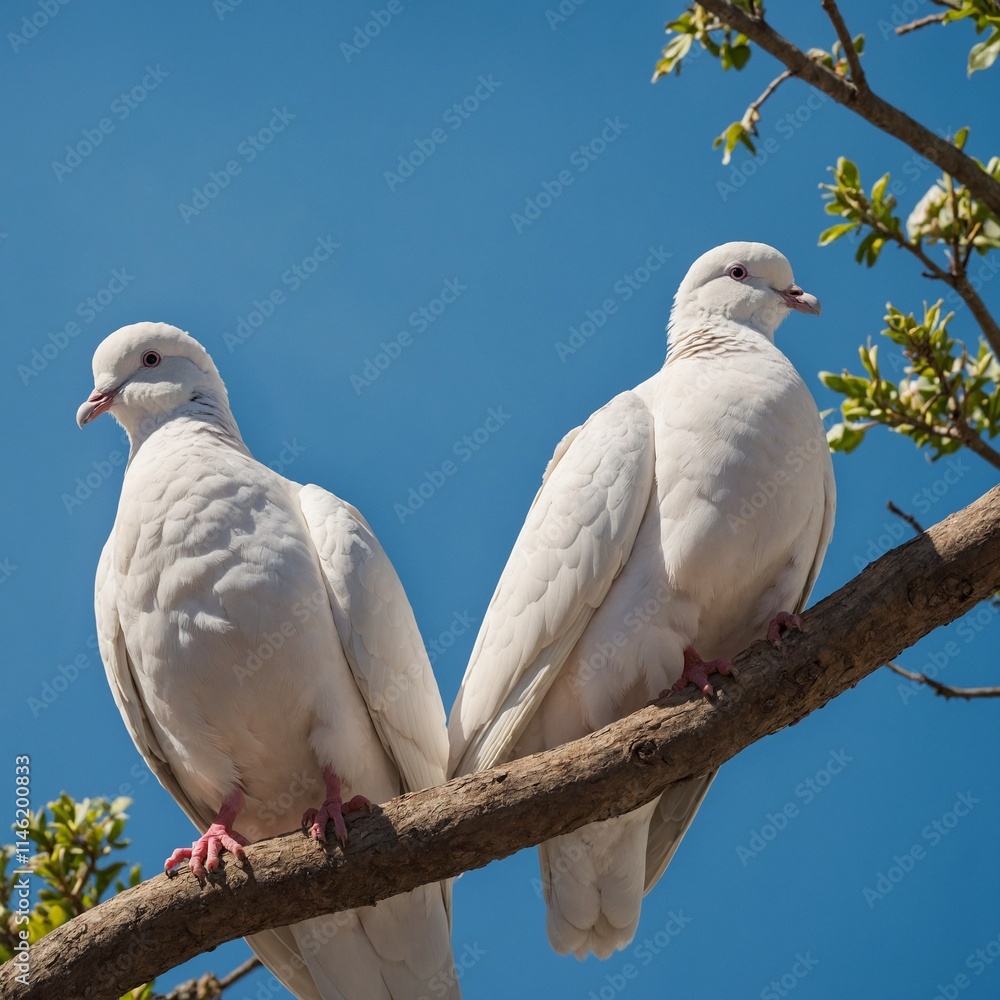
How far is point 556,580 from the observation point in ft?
19.1

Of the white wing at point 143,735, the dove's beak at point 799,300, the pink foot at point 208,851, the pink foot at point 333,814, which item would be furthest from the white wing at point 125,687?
the dove's beak at point 799,300

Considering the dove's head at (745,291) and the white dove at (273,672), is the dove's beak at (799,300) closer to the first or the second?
the dove's head at (745,291)

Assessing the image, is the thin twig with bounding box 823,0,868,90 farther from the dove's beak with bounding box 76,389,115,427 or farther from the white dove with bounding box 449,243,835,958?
the dove's beak with bounding box 76,389,115,427

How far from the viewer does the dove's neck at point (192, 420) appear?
21.5 ft

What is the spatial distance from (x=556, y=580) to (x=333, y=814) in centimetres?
157

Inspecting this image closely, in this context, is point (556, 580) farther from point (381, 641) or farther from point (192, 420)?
point (192, 420)

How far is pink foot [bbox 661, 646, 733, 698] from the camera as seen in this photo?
17.3 feet

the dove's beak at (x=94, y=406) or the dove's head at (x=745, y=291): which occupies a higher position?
the dove's beak at (x=94, y=406)

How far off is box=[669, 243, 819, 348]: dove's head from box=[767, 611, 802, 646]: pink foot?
1981mm

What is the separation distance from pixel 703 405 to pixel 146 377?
3.23 metres

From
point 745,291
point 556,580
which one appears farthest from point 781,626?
point 745,291

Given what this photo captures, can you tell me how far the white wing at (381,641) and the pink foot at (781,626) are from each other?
6.17 feet

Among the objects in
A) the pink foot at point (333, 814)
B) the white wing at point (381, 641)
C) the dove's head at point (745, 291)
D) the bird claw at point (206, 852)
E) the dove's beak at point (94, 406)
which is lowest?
the pink foot at point (333, 814)

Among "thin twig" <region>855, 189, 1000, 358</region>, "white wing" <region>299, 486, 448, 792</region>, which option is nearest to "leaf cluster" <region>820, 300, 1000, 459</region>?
"thin twig" <region>855, 189, 1000, 358</region>
